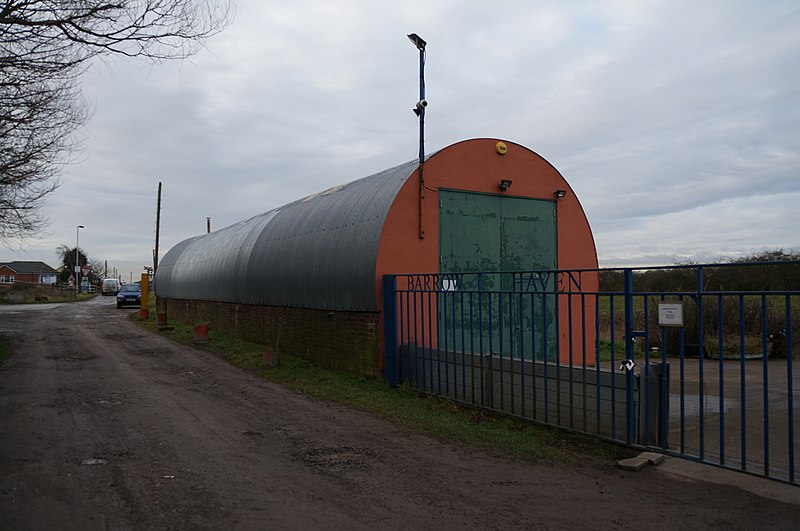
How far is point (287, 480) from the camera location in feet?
17.8

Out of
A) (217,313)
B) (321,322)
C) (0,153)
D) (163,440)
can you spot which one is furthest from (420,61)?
(217,313)

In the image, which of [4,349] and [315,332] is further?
[4,349]

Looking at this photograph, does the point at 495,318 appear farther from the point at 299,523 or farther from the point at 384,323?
the point at 299,523

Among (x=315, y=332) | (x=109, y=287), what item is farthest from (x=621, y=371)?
(x=109, y=287)

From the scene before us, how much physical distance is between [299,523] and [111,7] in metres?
6.90

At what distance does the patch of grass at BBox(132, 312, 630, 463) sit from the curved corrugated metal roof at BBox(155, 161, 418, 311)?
1374mm

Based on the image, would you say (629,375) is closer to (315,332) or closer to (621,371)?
(621,371)

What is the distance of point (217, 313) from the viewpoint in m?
20.0

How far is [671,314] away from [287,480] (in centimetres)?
390

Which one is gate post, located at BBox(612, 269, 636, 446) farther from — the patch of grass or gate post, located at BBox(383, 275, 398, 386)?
gate post, located at BBox(383, 275, 398, 386)

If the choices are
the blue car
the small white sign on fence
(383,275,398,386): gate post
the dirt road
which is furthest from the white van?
the small white sign on fence

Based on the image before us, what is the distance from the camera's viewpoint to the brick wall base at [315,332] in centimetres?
1044

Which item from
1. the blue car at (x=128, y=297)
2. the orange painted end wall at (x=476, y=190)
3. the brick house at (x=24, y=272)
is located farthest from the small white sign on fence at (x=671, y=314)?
the brick house at (x=24, y=272)

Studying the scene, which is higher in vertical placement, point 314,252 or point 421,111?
point 421,111
